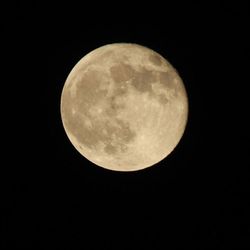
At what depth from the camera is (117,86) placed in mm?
6555

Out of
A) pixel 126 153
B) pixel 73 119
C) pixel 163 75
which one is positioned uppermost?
pixel 163 75

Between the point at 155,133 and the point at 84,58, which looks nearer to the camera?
the point at 155,133

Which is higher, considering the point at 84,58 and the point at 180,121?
the point at 84,58

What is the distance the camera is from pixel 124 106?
6535 millimetres

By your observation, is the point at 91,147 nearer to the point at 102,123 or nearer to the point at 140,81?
the point at 102,123

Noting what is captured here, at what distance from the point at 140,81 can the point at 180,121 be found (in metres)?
1.04

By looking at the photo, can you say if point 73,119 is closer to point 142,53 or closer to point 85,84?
point 85,84

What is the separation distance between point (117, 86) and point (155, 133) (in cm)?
94

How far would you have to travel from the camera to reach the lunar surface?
658 centimetres

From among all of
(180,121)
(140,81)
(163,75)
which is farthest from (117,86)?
(180,121)

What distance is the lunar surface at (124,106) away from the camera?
21.6 ft

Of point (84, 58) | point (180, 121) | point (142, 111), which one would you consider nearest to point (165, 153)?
point (180, 121)

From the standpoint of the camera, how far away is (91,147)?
23.2ft

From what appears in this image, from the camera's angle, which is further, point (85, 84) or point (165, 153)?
point (165, 153)
